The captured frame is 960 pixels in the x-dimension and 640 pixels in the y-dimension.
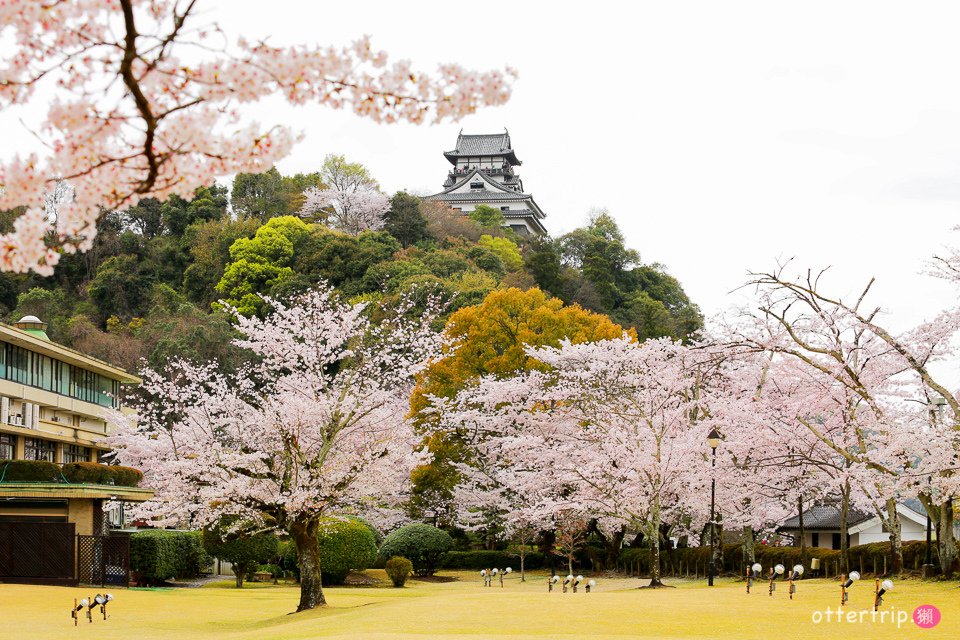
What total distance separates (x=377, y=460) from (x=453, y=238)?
4810cm

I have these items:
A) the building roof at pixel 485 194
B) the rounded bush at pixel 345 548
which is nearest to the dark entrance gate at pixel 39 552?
the rounded bush at pixel 345 548

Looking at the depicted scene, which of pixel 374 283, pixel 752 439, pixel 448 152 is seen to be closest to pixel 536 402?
pixel 752 439

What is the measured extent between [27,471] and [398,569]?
11.5 meters

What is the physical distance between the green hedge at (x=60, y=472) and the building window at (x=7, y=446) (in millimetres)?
8202

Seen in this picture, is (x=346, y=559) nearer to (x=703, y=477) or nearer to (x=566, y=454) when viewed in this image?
(x=566, y=454)

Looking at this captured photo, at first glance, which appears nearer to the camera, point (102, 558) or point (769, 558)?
point (102, 558)

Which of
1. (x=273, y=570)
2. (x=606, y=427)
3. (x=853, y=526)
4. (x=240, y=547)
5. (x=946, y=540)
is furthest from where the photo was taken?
(x=853, y=526)

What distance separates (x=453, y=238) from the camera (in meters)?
68.3

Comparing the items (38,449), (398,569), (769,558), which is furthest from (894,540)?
(38,449)

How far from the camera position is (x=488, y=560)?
39750 mm

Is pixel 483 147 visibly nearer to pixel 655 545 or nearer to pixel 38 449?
pixel 38 449

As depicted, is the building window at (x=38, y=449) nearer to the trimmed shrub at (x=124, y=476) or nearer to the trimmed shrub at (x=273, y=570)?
the trimmed shrub at (x=124, y=476)

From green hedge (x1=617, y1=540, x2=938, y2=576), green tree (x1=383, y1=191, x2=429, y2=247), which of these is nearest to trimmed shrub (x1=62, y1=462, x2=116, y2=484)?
green hedge (x1=617, y1=540, x2=938, y2=576)

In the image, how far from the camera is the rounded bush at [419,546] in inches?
1374
